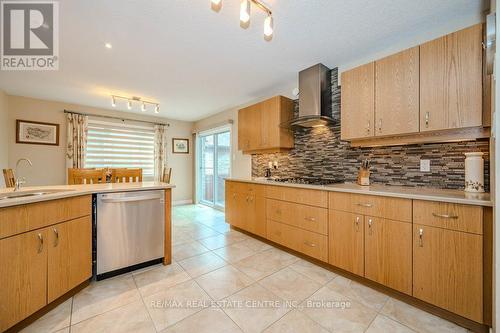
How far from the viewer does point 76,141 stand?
404 centimetres

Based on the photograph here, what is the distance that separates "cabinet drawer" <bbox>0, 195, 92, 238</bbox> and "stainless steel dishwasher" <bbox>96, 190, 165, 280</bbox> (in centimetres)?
14

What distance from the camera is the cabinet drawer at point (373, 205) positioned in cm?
158

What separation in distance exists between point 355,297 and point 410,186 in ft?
3.97

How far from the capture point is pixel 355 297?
1670 mm

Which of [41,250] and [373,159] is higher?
[373,159]

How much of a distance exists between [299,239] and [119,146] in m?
4.45

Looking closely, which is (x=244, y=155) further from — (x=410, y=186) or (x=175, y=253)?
(x=410, y=186)

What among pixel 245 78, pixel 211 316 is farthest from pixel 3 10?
pixel 211 316

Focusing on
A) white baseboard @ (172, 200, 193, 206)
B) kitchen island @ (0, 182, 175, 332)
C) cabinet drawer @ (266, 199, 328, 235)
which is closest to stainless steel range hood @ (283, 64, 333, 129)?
cabinet drawer @ (266, 199, 328, 235)

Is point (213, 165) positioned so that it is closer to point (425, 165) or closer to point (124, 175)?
point (124, 175)

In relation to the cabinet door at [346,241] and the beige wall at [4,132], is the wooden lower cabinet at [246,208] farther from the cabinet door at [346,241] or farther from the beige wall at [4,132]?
the beige wall at [4,132]

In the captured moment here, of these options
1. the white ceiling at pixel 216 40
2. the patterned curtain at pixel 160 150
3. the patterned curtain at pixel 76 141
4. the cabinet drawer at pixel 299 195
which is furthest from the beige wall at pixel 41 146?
the cabinet drawer at pixel 299 195

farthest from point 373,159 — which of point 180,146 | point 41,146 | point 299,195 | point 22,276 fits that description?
point 41,146

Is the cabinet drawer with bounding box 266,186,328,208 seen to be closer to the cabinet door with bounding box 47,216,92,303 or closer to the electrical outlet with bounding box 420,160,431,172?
the electrical outlet with bounding box 420,160,431,172
